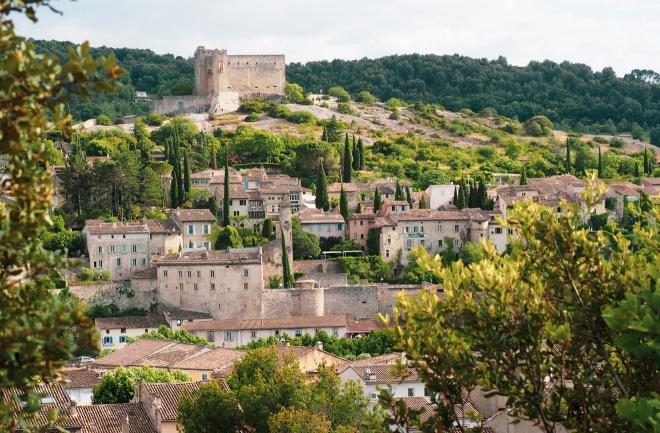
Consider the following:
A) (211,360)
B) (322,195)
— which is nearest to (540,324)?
(211,360)

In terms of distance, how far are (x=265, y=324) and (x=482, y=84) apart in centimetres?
11194

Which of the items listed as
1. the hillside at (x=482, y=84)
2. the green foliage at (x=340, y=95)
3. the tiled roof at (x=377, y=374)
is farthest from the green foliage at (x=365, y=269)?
the hillside at (x=482, y=84)

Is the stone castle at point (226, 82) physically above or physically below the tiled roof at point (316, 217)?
above

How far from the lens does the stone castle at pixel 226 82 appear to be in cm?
11462

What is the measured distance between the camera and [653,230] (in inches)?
523

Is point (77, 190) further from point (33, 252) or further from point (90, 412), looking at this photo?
point (33, 252)

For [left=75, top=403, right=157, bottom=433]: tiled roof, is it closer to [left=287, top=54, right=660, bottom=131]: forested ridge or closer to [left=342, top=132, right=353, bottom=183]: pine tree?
[left=342, top=132, right=353, bottom=183]: pine tree

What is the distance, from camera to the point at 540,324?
42.2 ft

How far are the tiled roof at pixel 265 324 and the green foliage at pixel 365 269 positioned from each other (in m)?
5.39

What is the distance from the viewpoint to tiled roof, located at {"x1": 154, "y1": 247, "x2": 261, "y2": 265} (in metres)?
65.6

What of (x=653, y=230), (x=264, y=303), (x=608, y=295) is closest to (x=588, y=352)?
(x=608, y=295)

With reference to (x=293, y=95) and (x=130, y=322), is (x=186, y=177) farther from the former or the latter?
(x=293, y=95)

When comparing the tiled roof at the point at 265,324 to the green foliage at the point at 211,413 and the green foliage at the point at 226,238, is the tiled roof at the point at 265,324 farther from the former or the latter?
the green foliage at the point at 211,413

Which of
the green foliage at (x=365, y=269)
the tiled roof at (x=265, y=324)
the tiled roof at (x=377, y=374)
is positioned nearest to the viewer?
the tiled roof at (x=377, y=374)
